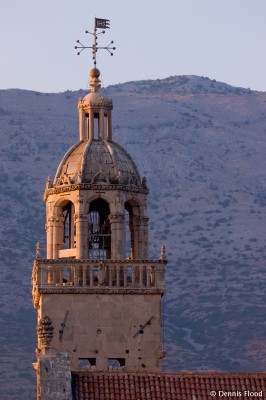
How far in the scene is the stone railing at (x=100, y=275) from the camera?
180 ft

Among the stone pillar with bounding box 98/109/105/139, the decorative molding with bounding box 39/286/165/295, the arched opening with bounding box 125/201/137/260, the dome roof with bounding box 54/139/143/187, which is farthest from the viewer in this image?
the stone pillar with bounding box 98/109/105/139

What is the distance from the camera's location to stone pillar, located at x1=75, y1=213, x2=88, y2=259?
183 ft

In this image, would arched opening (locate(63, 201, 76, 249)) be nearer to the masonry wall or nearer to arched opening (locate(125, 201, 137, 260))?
arched opening (locate(125, 201, 137, 260))

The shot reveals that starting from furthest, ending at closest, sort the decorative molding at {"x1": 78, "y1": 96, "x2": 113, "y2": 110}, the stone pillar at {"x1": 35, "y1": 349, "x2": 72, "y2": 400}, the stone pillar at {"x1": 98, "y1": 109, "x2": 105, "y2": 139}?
the decorative molding at {"x1": 78, "y1": 96, "x2": 113, "y2": 110}
the stone pillar at {"x1": 98, "y1": 109, "x2": 105, "y2": 139}
the stone pillar at {"x1": 35, "y1": 349, "x2": 72, "y2": 400}

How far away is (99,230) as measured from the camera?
57062 mm

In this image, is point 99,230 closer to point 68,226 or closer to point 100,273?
point 68,226

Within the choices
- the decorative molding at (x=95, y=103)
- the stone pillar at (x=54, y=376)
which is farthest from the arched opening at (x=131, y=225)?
the stone pillar at (x=54, y=376)

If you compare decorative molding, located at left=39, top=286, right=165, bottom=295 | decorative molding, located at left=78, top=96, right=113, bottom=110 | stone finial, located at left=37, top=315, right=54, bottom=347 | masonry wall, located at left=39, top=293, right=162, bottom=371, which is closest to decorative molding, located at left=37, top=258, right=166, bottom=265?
decorative molding, located at left=39, top=286, right=165, bottom=295

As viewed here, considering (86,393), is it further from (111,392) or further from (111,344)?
(111,344)

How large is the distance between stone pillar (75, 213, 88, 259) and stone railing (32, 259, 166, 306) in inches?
30.7

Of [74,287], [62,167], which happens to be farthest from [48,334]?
[62,167]

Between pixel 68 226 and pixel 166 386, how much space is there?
12050mm

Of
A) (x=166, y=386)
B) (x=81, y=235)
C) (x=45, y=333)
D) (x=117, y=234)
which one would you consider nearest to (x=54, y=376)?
Result: (x=45, y=333)

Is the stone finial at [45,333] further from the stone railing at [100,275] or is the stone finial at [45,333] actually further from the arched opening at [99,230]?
the arched opening at [99,230]
